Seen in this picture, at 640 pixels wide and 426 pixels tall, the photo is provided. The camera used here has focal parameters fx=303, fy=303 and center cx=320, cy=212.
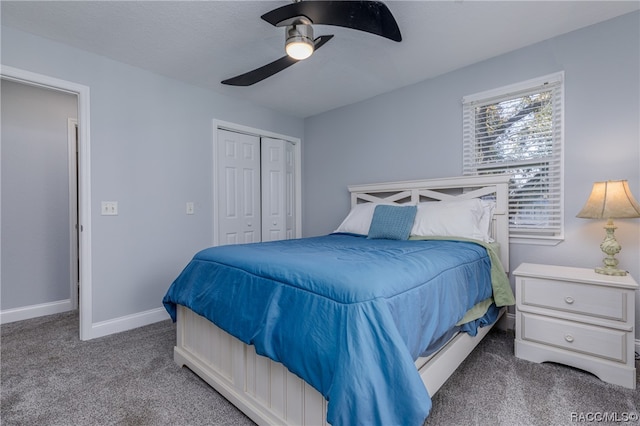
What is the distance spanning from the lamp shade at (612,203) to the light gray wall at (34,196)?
469 cm

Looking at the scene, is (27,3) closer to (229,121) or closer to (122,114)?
(122,114)

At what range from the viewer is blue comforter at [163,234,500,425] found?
103cm

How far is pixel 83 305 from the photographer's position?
98.1 inches

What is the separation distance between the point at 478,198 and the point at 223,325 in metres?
2.32

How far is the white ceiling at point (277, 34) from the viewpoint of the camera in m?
2.01

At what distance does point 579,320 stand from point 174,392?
2.47 m

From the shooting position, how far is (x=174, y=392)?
1.74 m

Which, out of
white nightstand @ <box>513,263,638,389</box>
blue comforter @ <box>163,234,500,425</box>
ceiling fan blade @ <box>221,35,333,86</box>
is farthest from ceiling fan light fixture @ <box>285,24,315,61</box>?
white nightstand @ <box>513,263,638,389</box>

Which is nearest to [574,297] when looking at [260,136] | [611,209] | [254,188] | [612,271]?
[612,271]

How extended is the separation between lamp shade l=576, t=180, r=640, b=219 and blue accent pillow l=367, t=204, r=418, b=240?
3.79 ft

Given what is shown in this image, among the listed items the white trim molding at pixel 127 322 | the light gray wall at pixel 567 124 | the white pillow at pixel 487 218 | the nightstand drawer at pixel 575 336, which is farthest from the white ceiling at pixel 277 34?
the white trim molding at pixel 127 322

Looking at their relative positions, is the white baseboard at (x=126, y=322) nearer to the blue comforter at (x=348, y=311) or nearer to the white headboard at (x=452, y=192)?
the blue comforter at (x=348, y=311)

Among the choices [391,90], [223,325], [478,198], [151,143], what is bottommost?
[223,325]

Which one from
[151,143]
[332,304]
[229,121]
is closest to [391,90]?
[229,121]
